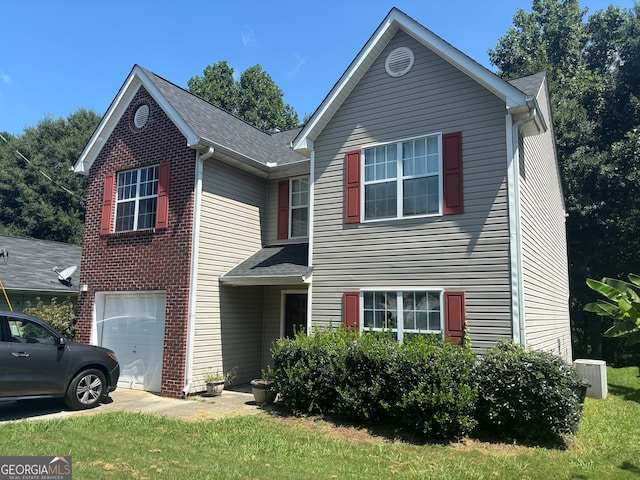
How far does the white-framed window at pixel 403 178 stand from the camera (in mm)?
9909

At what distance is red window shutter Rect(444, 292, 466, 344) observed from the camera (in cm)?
902

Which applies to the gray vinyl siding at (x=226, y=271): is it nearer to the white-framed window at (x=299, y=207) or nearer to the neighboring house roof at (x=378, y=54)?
the white-framed window at (x=299, y=207)

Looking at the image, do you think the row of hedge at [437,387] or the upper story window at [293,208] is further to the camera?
the upper story window at [293,208]

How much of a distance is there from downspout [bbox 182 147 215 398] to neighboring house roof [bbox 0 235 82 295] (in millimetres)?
6548

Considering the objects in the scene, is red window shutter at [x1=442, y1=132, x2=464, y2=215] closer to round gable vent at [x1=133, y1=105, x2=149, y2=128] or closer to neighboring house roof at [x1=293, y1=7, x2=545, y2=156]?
neighboring house roof at [x1=293, y1=7, x2=545, y2=156]

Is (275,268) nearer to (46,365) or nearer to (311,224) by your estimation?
(311,224)

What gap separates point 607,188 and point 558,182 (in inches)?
300

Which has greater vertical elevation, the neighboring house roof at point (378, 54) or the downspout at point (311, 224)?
the neighboring house roof at point (378, 54)

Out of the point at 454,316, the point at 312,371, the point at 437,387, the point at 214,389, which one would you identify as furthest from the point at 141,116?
the point at 437,387

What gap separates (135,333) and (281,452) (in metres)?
7.12

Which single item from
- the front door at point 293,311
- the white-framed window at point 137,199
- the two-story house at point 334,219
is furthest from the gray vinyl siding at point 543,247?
the white-framed window at point 137,199

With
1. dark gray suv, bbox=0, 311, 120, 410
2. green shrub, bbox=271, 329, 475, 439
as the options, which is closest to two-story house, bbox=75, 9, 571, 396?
green shrub, bbox=271, 329, 475, 439

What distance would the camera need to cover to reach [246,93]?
38.2 m

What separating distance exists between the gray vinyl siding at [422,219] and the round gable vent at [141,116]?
16.1ft
